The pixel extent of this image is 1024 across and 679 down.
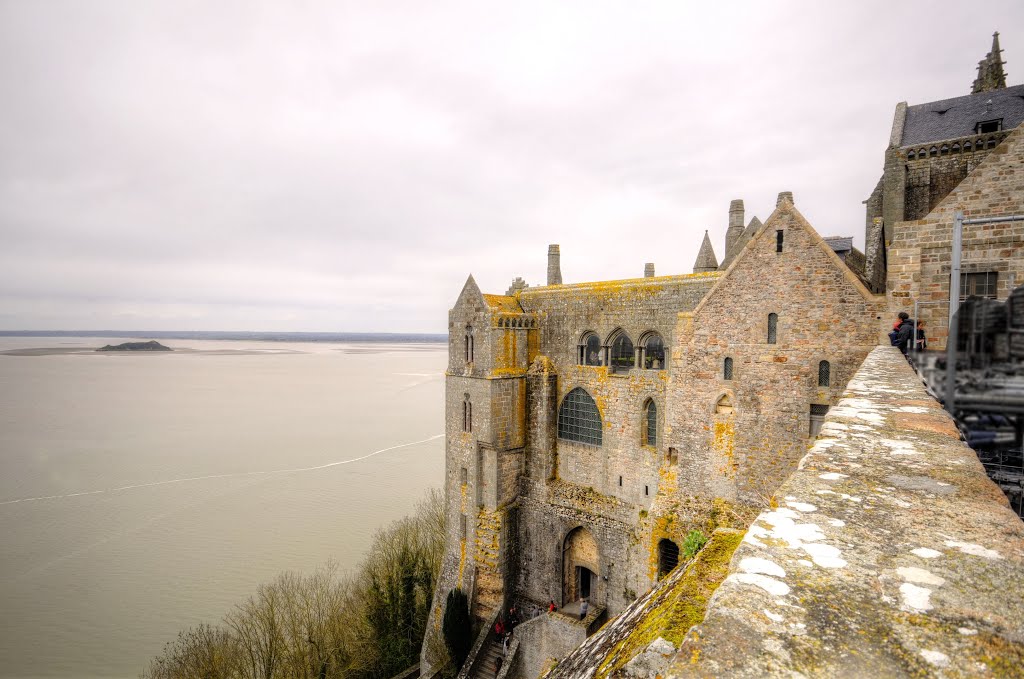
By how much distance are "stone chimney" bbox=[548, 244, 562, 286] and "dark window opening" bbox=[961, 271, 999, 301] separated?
52.3 feet

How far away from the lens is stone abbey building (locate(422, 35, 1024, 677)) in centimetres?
1165

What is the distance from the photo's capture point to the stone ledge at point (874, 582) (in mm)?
1321

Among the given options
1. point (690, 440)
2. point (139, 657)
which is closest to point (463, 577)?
point (690, 440)

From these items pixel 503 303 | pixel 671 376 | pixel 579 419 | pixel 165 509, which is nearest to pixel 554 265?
pixel 503 303

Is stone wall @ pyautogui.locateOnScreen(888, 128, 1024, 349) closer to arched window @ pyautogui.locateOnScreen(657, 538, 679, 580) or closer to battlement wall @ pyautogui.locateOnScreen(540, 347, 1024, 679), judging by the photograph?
arched window @ pyautogui.locateOnScreen(657, 538, 679, 580)

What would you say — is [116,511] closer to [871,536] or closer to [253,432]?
[253,432]

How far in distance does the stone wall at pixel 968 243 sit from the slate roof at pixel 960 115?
12.0 meters

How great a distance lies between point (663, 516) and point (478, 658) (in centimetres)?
927

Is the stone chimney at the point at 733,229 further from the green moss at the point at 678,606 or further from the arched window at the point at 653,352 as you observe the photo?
the green moss at the point at 678,606

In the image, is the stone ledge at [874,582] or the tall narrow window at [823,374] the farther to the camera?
the tall narrow window at [823,374]

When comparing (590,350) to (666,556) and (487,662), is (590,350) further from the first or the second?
(487,662)

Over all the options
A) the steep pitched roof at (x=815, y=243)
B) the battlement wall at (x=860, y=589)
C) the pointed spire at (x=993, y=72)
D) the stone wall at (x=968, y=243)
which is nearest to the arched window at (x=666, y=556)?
the steep pitched roof at (x=815, y=243)

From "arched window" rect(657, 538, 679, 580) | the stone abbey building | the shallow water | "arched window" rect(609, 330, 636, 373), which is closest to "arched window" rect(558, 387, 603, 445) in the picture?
the stone abbey building

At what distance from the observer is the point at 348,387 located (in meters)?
106
